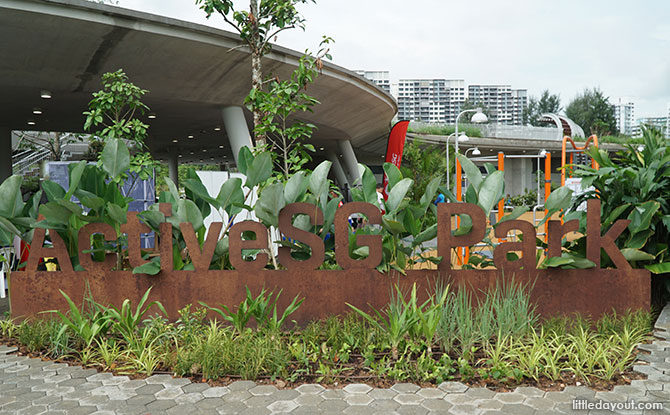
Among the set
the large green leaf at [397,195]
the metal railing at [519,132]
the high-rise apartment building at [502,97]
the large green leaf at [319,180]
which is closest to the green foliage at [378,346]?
the large green leaf at [397,195]

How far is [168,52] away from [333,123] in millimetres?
8608

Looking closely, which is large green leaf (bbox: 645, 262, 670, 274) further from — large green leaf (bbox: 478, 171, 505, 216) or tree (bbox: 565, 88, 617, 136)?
tree (bbox: 565, 88, 617, 136)

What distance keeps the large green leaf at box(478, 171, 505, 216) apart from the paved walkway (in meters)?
1.48

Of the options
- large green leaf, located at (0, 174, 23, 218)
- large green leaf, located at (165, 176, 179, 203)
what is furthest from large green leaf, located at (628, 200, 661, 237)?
large green leaf, located at (0, 174, 23, 218)

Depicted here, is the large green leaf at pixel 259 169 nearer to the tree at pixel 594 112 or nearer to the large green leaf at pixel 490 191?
the large green leaf at pixel 490 191

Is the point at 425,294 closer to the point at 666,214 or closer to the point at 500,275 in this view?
the point at 500,275

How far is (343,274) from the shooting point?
3.90 meters

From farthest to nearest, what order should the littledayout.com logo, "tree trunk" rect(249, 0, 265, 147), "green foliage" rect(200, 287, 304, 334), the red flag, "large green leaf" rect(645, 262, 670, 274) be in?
the red flag → "tree trunk" rect(249, 0, 265, 147) → "large green leaf" rect(645, 262, 670, 274) → "green foliage" rect(200, 287, 304, 334) → the littledayout.com logo

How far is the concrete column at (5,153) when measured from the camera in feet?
50.3

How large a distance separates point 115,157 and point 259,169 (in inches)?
49.4

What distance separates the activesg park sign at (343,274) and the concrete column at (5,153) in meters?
13.7

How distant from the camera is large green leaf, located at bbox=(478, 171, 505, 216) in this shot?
154 inches

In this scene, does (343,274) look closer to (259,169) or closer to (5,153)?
(259,169)

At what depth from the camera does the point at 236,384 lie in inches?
114
